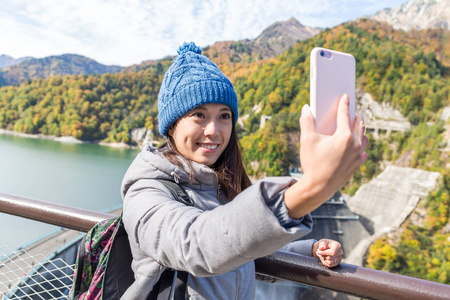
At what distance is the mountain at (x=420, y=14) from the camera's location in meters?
71.5

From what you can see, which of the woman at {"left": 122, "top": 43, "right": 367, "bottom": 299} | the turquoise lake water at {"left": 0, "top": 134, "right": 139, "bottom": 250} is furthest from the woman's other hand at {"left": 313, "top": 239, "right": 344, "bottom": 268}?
the turquoise lake water at {"left": 0, "top": 134, "right": 139, "bottom": 250}

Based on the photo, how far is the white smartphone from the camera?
458 millimetres

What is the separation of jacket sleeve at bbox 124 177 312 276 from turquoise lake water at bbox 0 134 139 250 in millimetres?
19966

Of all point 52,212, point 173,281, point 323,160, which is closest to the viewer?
point 323,160

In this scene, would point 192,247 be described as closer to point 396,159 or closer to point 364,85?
point 396,159

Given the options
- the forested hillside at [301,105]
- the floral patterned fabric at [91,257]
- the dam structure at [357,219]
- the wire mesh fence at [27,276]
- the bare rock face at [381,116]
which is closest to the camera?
the floral patterned fabric at [91,257]

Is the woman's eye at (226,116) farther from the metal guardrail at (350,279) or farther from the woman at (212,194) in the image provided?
the metal guardrail at (350,279)

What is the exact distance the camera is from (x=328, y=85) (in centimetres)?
49

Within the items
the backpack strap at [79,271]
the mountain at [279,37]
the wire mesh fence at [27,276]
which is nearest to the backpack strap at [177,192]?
the backpack strap at [79,271]

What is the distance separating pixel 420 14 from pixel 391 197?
255 ft

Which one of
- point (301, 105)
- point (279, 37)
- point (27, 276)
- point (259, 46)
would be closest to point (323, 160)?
point (27, 276)

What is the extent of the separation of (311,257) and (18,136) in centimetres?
5502

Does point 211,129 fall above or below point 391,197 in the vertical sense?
above

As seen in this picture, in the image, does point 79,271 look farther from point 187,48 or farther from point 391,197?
point 391,197
